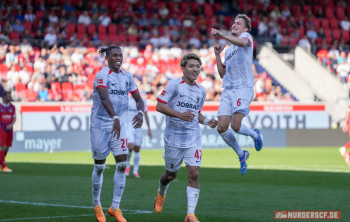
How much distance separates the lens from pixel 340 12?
109ft

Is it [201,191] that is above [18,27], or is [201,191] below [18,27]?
below

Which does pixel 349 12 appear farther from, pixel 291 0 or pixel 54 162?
pixel 54 162

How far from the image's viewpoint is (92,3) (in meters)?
28.2

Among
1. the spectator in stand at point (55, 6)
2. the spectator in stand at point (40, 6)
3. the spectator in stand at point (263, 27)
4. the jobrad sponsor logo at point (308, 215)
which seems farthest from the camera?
the spectator in stand at point (263, 27)

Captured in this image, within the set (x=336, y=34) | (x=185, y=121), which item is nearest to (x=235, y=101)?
(x=185, y=121)

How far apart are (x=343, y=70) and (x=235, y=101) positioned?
20642mm

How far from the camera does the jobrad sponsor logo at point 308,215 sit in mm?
7562

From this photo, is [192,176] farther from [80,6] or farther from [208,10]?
[208,10]

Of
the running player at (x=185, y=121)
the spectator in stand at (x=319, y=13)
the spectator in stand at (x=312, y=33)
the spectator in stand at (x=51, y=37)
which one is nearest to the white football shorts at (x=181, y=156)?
the running player at (x=185, y=121)

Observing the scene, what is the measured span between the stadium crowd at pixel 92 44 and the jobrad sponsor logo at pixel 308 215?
1577 centimetres

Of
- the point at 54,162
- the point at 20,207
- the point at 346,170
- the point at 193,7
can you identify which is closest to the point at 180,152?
the point at 20,207

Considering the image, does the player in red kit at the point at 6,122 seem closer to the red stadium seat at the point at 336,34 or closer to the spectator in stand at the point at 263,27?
the spectator in stand at the point at 263,27

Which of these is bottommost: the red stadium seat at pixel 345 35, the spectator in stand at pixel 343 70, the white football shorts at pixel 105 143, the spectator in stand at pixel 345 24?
the white football shorts at pixel 105 143

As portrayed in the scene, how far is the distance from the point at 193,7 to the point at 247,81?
74.8ft
